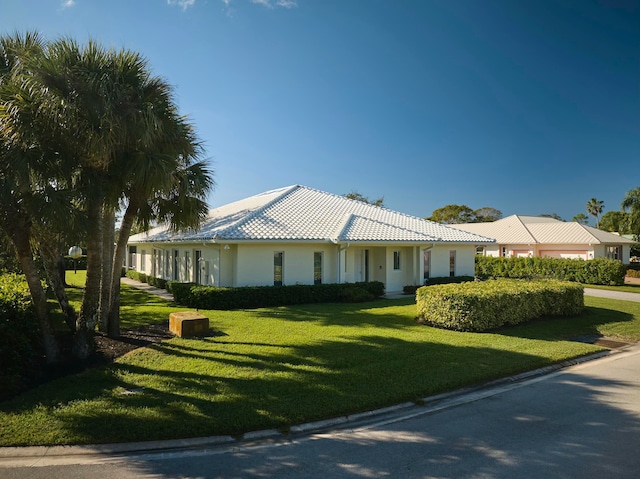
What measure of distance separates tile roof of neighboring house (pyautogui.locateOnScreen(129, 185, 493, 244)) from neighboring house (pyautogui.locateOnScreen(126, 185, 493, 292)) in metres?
0.05

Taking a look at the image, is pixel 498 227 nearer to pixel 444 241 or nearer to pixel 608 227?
pixel 444 241

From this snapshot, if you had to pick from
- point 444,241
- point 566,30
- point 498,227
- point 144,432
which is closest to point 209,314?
point 144,432

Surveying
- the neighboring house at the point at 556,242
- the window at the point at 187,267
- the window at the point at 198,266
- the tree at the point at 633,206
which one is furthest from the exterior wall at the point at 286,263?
the tree at the point at 633,206

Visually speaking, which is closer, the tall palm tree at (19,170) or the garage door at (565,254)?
the tall palm tree at (19,170)

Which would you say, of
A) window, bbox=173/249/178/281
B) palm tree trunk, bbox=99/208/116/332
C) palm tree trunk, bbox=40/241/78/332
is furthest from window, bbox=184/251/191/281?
palm tree trunk, bbox=40/241/78/332

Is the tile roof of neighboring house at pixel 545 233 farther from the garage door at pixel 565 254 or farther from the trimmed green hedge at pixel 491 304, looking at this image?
the trimmed green hedge at pixel 491 304

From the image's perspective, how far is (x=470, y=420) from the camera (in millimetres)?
5926

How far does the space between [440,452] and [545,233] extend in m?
40.2

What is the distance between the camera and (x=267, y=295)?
16547 millimetres

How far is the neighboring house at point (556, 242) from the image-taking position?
117 feet

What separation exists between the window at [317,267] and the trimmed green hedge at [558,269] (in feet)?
51.1

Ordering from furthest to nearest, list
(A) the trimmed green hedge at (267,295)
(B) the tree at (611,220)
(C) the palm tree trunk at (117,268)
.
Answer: (B) the tree at (611,220) < (A) the trimmed green hedge at (267,295) < (C) the palm tree trunk at (117,268)

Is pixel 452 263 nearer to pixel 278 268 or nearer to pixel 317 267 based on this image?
pixel 317 267

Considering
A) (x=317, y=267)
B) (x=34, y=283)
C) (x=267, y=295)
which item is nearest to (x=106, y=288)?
(x=34, y=283)
